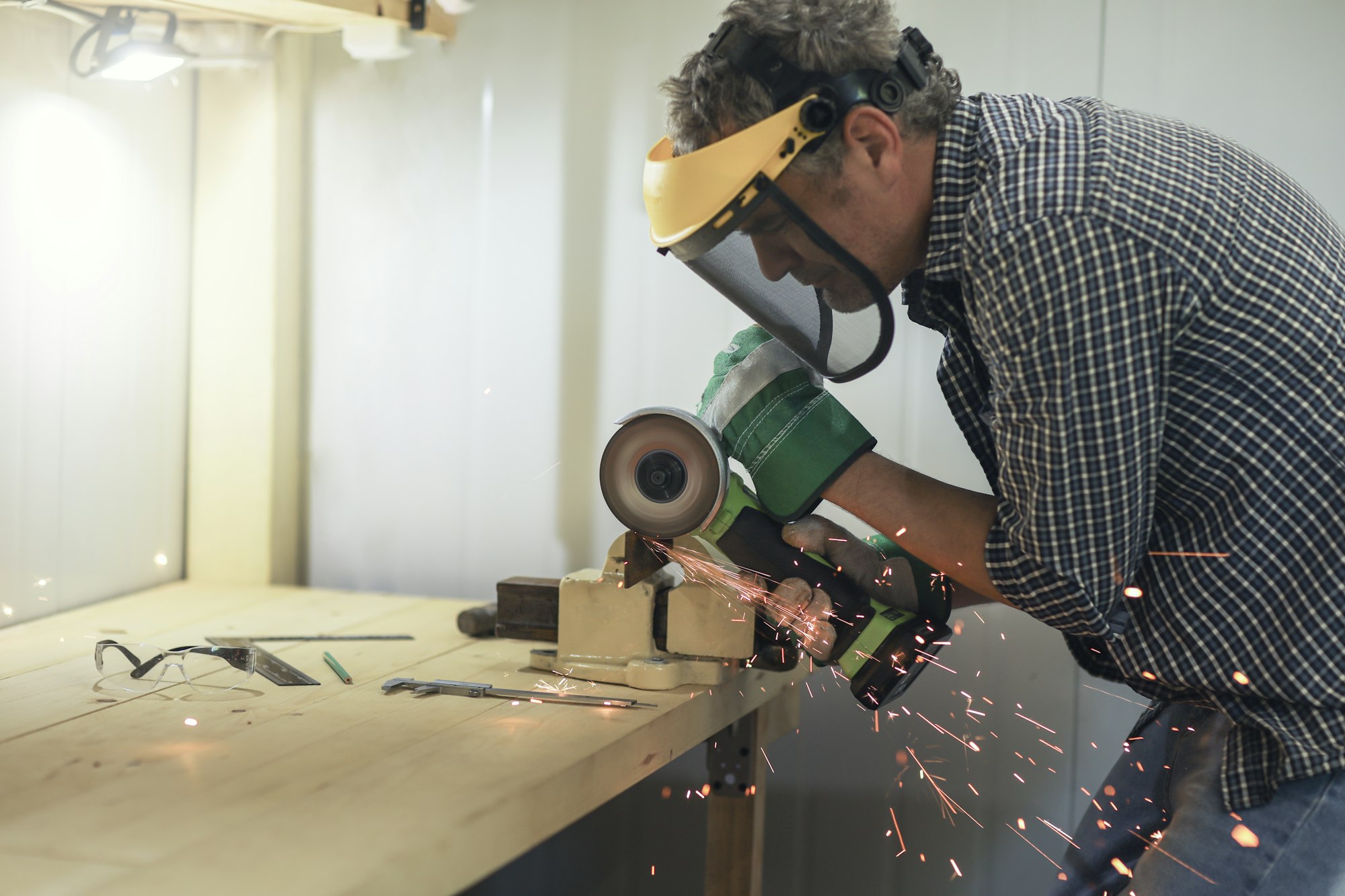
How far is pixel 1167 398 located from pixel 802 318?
0.47 metres

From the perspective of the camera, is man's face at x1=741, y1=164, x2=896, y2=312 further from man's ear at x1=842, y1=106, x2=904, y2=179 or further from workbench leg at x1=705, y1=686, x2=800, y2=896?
workbench leg at x1=705, y1=686, x2=800, y2=896

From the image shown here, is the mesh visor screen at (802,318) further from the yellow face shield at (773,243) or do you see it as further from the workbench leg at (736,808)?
the workbench leg at (736,808)

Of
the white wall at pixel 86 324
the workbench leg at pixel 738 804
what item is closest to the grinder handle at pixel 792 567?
the workbench leg at pixel 738 804

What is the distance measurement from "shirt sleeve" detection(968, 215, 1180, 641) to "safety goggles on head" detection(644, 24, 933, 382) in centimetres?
19

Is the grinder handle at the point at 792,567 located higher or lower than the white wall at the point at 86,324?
lower

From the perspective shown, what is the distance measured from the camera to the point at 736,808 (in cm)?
173

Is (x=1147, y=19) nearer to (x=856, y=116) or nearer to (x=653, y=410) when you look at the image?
(x=856, y=116)

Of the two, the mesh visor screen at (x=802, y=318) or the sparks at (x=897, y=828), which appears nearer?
the mesh visor screen at (x=802, y=318)

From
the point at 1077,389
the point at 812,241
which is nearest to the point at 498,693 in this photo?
the point at 812,241

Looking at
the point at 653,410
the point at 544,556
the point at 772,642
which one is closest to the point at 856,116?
the point at 653,410

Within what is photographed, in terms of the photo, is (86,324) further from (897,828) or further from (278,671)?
(897,828)

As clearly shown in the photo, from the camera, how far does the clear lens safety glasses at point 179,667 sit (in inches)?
55.3

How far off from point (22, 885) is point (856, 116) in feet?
3.26

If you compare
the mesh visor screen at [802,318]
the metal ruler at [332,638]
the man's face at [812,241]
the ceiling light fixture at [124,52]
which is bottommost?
the metal ruler at [332,638]
